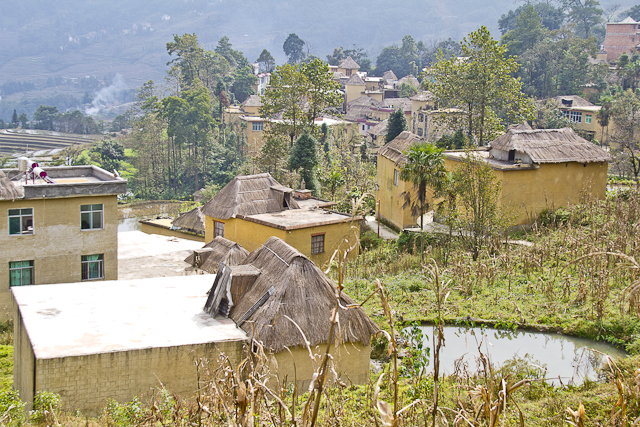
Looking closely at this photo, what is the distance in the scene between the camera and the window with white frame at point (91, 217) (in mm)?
19578

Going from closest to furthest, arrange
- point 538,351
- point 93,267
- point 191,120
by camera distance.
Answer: point 538,351, point 93,267, point 191,120

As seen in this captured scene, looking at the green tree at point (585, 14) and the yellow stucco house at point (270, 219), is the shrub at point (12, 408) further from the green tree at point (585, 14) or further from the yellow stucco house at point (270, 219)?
the green tree at point (585, 14)

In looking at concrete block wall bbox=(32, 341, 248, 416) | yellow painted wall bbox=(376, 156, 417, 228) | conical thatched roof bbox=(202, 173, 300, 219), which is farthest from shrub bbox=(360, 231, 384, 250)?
concrete block wall bbox=(32, 341, 248, 416)

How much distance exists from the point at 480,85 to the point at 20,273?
77.5 ft

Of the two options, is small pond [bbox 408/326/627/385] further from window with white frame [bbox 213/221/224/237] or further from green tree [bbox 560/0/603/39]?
green tree [bbox 560/0/603/39]

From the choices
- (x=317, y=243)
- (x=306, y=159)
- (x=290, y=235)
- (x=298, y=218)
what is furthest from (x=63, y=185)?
(x=306, y=159)

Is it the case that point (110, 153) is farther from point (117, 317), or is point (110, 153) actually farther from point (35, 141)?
point (117, 317)

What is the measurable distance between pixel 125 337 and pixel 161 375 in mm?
1072

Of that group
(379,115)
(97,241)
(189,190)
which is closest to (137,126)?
(189,190)

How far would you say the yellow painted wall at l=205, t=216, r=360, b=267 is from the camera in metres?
21.5

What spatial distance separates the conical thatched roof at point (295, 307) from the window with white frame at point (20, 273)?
30.6ft

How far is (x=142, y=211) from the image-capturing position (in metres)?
51.6

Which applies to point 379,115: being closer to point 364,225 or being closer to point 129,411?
point 364,225

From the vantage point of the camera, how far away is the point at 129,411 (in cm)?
975
